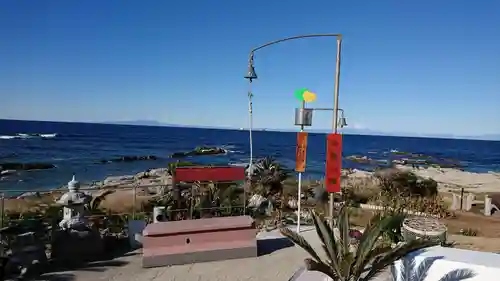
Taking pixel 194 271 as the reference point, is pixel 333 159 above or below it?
above

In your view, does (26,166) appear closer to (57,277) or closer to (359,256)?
(57,277)

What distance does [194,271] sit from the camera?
6453 millimetres

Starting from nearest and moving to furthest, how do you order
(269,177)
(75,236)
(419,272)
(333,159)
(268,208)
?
(419,272)
(75,236)
(333,159)
(268,208)
(269,177)

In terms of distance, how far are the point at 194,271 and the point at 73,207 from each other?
270cm

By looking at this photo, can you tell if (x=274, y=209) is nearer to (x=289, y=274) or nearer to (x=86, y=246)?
(x=289, y=274)

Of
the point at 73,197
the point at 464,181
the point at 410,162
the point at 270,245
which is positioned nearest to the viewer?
the point at 73,197

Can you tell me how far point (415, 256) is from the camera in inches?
202

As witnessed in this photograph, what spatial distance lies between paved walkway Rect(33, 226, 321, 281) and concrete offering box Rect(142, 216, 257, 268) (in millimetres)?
137

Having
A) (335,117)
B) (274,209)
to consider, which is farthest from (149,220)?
(335,117)

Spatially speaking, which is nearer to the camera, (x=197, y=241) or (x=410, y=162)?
(x=197, y=241)

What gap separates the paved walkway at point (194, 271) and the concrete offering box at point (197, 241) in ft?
0.45

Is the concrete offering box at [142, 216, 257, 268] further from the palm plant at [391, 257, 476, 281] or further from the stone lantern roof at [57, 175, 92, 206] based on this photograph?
the palm plant at [391, 257, 476, 281]

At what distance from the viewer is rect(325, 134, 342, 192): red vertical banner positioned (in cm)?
786

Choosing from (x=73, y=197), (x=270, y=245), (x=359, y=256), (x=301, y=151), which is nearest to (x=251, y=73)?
(x=301, y=151)
